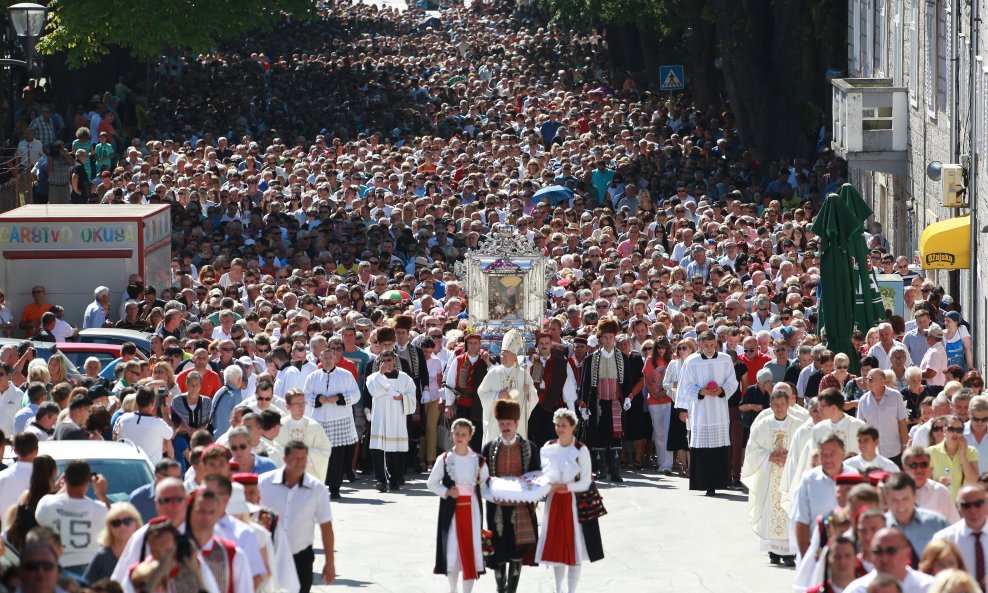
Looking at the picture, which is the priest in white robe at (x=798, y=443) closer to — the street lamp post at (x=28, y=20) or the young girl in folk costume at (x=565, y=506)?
the young girl in folk costume at (x=565, y=506)

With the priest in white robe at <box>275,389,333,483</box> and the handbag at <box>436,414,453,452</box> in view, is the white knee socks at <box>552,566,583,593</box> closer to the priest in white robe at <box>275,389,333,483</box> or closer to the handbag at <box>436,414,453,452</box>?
the priest in white robe at <box>275,389,333,483</box>

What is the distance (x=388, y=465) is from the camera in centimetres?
1919

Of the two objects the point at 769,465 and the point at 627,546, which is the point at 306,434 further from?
the point at 769,465

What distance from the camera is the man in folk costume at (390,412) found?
752 inches

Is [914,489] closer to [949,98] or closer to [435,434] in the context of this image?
[435,434]

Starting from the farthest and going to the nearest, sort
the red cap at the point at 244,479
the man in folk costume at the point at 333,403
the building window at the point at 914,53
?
the building window at the point at 914,53
the man in folk costume at the point at 333,403
the red cap at the point at 244,479

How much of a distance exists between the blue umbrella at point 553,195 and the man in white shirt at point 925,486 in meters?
20.3

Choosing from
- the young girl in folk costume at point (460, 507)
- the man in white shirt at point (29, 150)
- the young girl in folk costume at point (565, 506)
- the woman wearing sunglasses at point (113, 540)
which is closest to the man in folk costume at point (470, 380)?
the young girl in folk costume at point (565, 506)

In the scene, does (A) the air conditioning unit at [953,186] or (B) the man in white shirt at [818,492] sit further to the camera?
(A) the air conditioning unit at [953,186]

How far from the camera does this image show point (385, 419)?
62.8 feet

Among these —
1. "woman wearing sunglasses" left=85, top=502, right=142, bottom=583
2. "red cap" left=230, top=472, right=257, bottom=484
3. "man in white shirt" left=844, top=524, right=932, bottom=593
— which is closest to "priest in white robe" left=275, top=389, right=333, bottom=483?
"red cap" left=230, top=472, right=257, bottom=484

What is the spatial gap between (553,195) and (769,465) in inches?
658

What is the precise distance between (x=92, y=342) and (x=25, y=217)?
324 centimetres

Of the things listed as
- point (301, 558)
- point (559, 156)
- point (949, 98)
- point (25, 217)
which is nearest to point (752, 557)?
point (301, 558)
